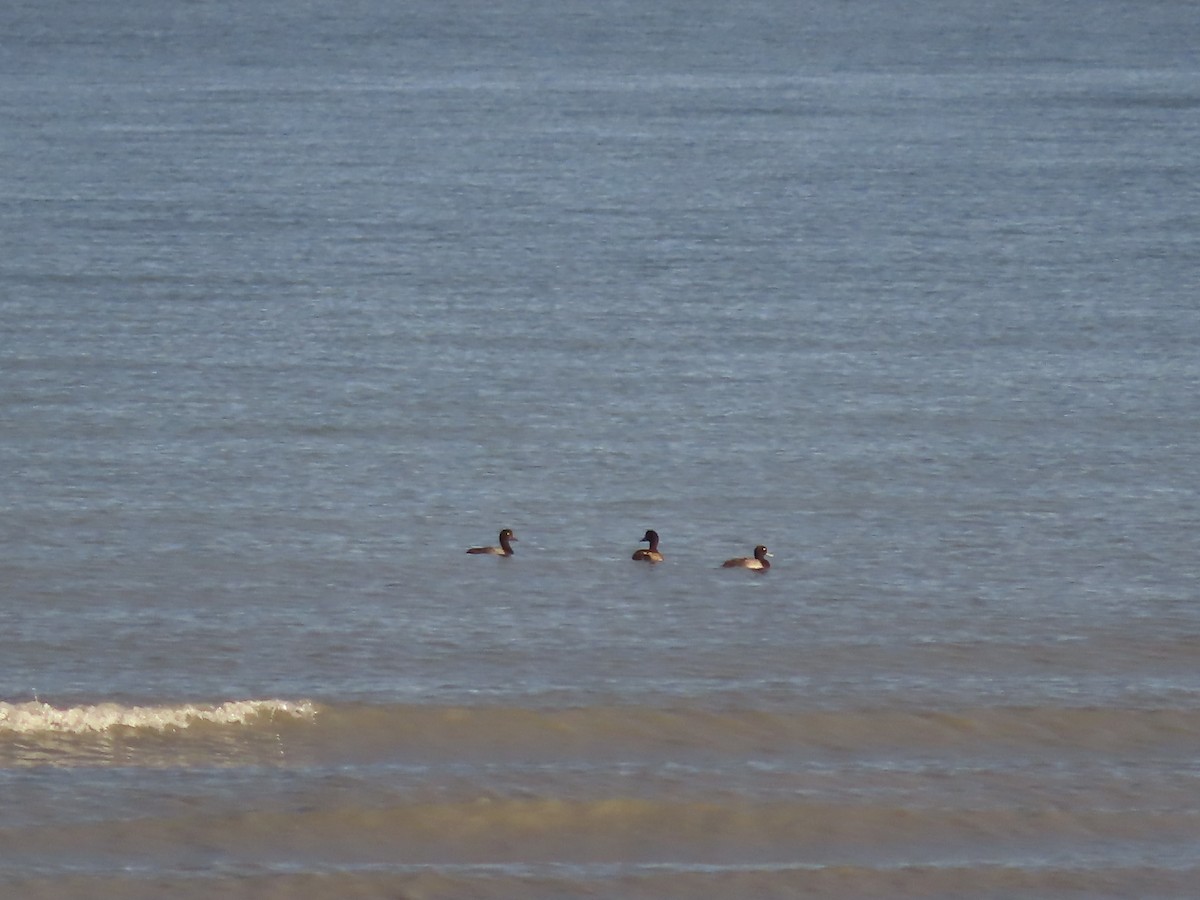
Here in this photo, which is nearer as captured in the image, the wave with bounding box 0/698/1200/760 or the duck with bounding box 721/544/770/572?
the wave with bounding box 0/698/1200/760

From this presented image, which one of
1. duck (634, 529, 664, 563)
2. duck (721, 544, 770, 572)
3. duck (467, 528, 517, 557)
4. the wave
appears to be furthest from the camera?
duck (467, 528, 517, 557)

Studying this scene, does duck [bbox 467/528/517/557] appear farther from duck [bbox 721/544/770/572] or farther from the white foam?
the white foam

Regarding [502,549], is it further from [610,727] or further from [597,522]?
[610,727]

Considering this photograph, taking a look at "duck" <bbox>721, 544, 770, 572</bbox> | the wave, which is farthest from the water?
"duck" <bbox>721, 544, 770, 572</bbox>

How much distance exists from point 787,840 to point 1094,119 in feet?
152

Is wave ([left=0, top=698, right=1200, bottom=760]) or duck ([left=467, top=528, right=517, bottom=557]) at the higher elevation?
duck ([left=467, top=528, right=517, bottom=557])

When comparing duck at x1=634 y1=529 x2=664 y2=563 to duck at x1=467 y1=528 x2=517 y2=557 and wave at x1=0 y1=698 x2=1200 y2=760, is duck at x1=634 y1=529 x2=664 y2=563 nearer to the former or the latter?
duck at x1=467 y1=528 x2=517 y2=557

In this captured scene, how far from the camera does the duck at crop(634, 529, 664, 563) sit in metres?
20.7

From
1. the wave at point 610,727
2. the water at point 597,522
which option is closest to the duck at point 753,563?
the water at point 597,522

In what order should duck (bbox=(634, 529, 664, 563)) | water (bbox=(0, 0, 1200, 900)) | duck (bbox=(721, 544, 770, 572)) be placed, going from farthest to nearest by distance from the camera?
duck (bbox=(634, 529, 664, 563))
duck (bbox=(721, 544, 770, 572))
water (bbox=(0, 0, 1200, 900))

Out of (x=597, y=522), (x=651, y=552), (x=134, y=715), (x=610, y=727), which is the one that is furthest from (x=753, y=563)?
(x=134, y=715)

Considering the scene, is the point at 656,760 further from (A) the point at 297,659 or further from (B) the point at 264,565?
(B) the point at 264,565

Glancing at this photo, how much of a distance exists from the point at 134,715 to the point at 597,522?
7.12 metres

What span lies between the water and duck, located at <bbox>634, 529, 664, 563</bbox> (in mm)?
168
